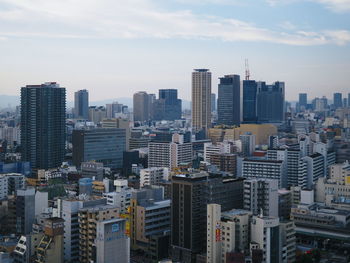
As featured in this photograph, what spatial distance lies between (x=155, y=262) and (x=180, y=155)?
11.9 meters

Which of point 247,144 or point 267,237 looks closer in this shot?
point 267,237

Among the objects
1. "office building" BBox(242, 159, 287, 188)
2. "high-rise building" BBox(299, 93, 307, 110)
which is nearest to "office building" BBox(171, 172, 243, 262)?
"office building" BBox(242, 159, 287, 188)

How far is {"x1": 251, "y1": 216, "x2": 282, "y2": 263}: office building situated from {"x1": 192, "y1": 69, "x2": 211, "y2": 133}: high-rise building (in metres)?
29.0

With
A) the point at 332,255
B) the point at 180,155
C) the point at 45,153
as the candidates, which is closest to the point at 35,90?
the point at 45,153

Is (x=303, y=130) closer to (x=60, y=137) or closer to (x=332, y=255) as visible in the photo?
(x=60, y=137)

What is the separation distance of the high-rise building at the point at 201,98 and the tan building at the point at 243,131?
5914 mm

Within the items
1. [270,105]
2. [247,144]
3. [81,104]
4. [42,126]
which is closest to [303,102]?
[270,105]

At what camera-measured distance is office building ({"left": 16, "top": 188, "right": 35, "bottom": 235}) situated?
37.4 ft

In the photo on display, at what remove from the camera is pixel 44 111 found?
21.9 m

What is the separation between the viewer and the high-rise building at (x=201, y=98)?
126 feet

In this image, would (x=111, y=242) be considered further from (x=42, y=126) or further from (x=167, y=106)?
(x=167, y=106)

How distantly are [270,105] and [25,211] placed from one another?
120 feet

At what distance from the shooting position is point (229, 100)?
39750 millimetres

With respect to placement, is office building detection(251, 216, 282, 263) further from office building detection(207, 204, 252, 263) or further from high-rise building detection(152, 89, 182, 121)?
high-rise building detection(152, 89, 182, 121)
